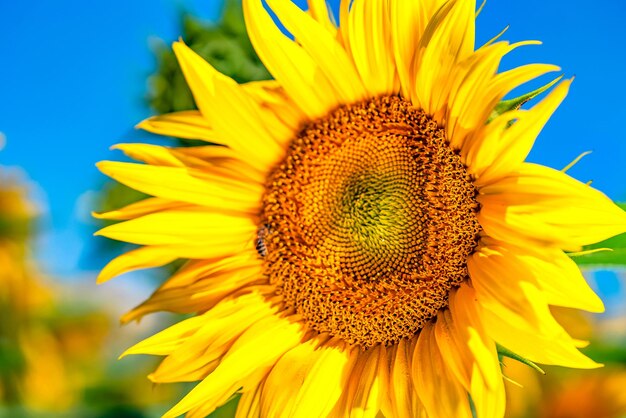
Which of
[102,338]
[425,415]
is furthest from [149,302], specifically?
[102,338]

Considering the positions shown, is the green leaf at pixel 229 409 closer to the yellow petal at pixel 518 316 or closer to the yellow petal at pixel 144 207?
the yellow petal at pixel 144 207

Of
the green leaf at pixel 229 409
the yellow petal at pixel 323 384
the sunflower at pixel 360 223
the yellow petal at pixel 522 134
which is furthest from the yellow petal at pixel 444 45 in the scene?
the green leaf at pixel 229 409

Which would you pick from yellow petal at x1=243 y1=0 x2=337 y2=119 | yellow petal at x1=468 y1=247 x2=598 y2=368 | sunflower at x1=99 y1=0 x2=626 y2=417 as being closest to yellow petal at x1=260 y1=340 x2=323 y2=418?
sunflower at x1=99 y1=0 x2=626 y2=417

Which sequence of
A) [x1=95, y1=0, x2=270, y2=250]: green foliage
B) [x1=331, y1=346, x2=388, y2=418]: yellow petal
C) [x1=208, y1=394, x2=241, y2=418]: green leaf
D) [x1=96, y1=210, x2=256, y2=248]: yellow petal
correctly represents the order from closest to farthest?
[x1=331, y1=346, x2=388, y2=418]: yellow petal, [x1=96, y1=210, x2=256, y2=248]: yellow petal, [x1=95, y1=0, x2=270, y2=250]: green foliage, [x1=208, y1=394, x2=241, y2=418]: green leaf

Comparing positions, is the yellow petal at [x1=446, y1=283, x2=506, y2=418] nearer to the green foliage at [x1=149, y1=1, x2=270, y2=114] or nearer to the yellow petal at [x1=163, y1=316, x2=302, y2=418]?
the yellow petal at [x1=163, y1=316, x2=302, y2=418]

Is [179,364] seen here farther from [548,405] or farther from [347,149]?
[548,405]

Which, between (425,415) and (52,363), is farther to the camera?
(52,363)
